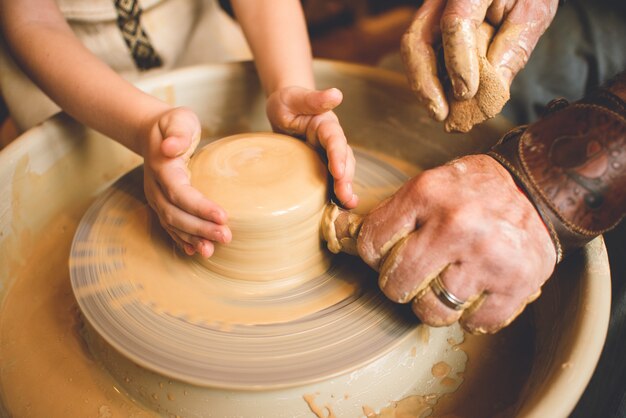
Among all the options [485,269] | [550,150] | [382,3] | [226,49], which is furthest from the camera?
[382,3]

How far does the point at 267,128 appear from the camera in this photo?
161 cm

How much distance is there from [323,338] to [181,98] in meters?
0.88

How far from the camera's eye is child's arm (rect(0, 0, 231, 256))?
91 cm

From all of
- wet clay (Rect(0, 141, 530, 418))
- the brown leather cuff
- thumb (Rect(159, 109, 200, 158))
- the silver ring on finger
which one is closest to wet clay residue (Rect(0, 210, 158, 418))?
wet clay (Rect(0, 141, 530, 418))

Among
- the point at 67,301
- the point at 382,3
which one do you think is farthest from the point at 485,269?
the point at 382,3

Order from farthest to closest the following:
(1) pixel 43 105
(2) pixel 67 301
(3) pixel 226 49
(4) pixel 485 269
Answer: (3) pixel 226 49
(1) pixel 43 105
(2) pixel 67 301
(4) pixel 485 269

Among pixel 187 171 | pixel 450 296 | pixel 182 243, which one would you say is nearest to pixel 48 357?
pixel 182 243

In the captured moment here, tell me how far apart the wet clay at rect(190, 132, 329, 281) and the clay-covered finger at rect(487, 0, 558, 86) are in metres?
0.40

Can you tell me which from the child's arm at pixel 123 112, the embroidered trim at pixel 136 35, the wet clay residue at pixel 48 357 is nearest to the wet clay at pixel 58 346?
the wet clay residue at pixel 48 357

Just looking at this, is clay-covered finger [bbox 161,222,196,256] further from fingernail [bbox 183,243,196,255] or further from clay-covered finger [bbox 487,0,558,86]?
clay-covered finger [bbox 487,0,558,86]

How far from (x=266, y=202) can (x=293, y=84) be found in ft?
1.42

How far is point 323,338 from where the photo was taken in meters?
0.90

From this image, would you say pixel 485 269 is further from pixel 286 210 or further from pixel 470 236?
pixel 286 210

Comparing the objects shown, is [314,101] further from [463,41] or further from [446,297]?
[446,297]
